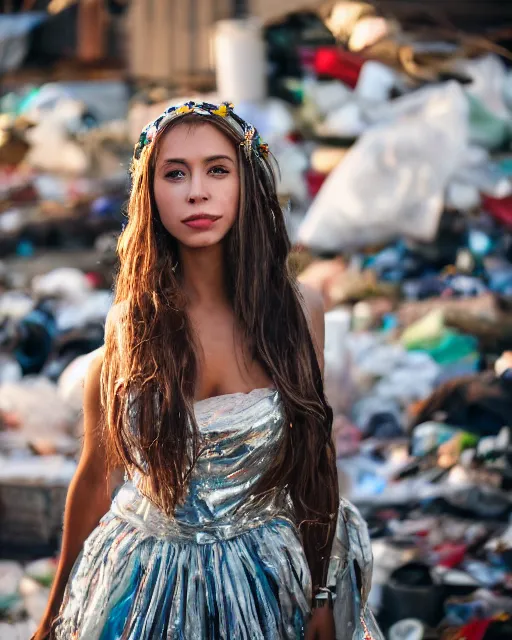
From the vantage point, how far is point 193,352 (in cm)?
229

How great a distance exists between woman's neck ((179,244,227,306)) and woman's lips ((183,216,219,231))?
0.29 feet

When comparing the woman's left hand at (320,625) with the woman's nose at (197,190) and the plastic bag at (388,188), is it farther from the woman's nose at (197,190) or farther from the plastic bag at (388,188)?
the plastic bag at (388,188)

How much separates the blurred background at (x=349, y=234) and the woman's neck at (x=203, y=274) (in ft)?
0.86

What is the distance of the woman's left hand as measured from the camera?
230cm

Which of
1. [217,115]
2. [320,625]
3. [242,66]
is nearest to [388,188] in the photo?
[242,66]

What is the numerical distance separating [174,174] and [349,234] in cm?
499

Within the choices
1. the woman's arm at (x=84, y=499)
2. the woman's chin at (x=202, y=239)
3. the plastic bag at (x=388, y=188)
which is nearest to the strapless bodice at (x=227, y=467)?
the woman's arm at (x=84, y=499)

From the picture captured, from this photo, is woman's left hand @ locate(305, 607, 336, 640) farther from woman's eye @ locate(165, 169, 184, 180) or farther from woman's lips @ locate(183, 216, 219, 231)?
woman's eye @ locate(165, 169, 184, 180)

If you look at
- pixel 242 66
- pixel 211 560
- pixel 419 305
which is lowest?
pixel 419 305

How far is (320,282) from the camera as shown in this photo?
6855mm

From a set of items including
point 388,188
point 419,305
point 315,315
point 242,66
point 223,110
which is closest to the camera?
point 223,110

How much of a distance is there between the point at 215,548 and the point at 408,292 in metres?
4.63

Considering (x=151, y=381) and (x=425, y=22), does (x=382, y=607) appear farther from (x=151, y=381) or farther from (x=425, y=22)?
(x=425, y=22)

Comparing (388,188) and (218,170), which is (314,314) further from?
(388,188)
